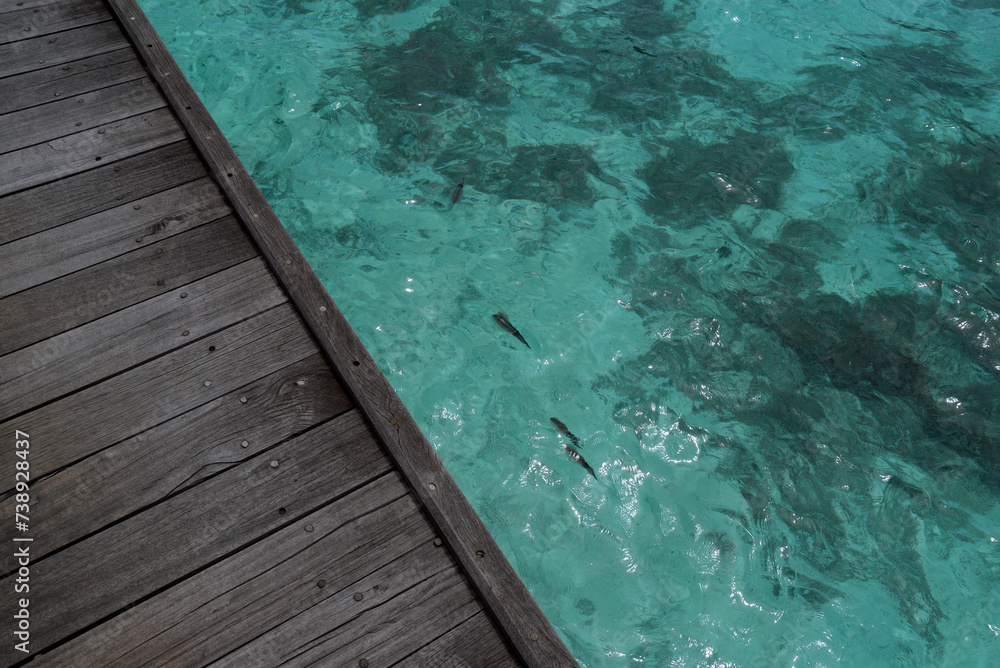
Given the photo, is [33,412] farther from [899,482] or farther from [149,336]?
[899,482]

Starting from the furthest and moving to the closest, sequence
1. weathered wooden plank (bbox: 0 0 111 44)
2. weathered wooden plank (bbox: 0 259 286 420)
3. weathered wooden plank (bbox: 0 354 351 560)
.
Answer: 1. weathered wooden plank (bbox: 0 0 111 44)
2. weathered wooden plank (bbox: 0 259 286 420)
3. weathered wooden plank (bbox: 0 354 351 560)

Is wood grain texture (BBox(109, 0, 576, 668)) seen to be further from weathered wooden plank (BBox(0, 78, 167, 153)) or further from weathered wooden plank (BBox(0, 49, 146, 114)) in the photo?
weathered wooden plank (BBox(0, 49, 146, 114))

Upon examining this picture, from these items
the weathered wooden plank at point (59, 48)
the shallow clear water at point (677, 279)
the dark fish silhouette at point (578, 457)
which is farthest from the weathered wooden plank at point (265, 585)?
the weathered wooden plank at point (59, 48)

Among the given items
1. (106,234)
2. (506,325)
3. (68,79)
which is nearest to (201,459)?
(106,234)

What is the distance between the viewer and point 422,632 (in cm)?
208

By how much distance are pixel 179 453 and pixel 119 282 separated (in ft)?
3.00

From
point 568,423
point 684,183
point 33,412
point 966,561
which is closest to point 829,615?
point 966,561

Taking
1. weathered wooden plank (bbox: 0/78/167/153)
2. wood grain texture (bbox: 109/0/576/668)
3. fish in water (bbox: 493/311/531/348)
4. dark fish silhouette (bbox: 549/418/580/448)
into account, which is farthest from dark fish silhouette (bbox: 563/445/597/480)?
weathered wooden plank (bbox: 0/78/167/153)

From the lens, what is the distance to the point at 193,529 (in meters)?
2.23

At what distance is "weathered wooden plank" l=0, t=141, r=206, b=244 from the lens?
120 inches

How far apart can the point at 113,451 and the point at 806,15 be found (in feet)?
24.8

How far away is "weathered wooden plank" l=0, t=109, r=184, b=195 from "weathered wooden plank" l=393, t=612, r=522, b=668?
9.14 ft

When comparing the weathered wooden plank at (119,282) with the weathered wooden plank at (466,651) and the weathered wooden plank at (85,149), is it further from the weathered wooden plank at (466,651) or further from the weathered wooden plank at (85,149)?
the weathered wooden plank at (466,651)

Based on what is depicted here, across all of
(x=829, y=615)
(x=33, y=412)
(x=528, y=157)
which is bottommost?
(x=829, y=615)
